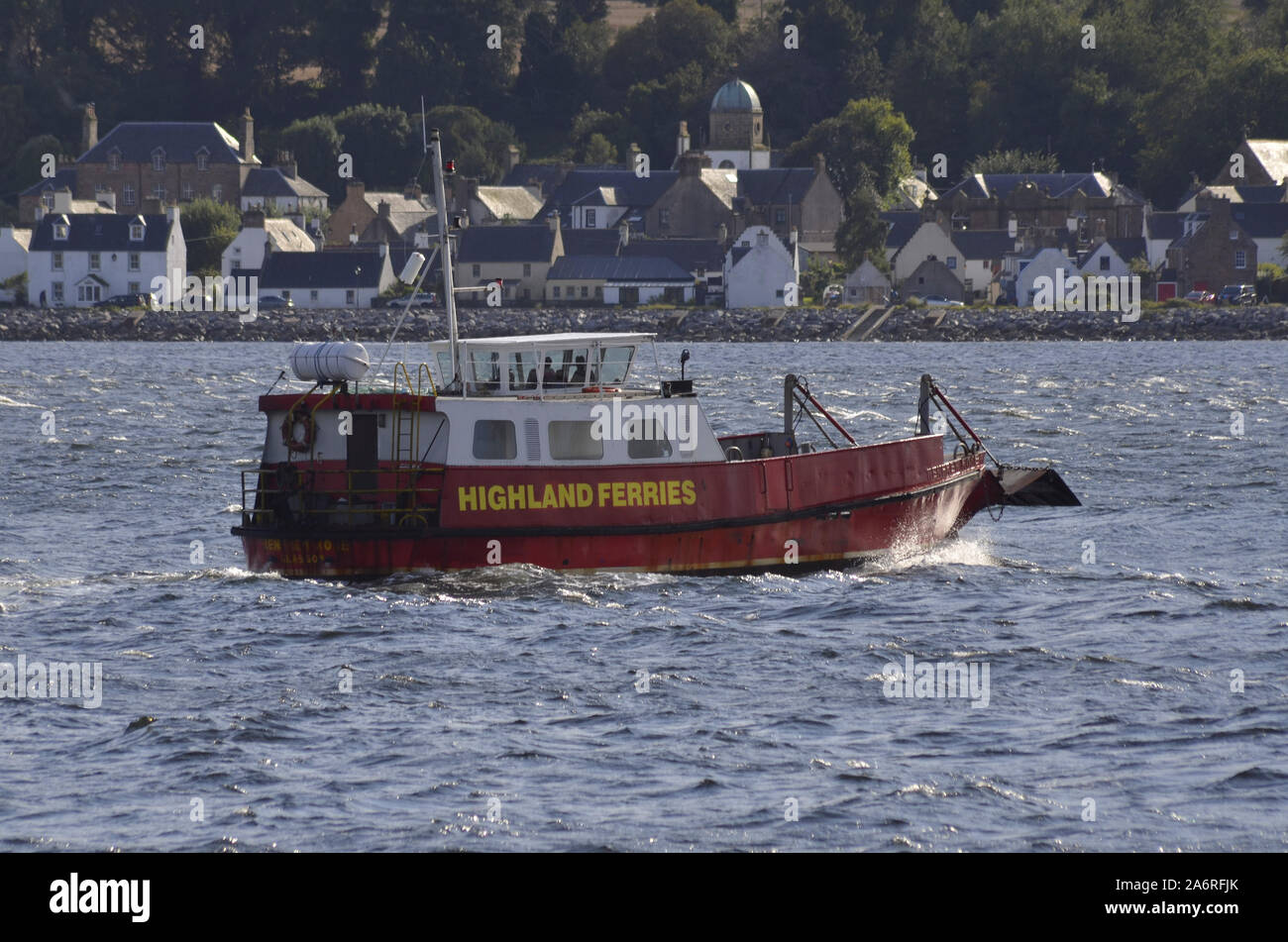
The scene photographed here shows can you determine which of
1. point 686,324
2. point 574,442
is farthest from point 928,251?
point 574,442

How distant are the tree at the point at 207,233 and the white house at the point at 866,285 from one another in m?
46.7

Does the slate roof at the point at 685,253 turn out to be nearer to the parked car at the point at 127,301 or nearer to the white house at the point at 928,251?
the white house at the point at 928,251

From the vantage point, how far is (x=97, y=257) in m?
136

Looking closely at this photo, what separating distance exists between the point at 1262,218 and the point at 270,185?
83008 mm

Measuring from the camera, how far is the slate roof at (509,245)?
138 metres

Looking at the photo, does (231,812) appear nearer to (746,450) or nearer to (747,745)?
(747,745)

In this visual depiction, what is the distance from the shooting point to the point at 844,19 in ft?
636

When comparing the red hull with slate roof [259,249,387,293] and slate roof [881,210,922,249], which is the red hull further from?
slate roof [259,249,387,293]

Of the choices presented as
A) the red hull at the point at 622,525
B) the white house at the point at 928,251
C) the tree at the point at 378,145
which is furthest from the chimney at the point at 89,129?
the red hull at the point at 622,525

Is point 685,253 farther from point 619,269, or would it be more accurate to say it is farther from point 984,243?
point 984,243

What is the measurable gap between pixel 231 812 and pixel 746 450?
52.4ft

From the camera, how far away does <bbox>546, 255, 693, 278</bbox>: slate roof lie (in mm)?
134375

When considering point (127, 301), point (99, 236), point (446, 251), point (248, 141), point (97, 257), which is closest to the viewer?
point (446, 251)

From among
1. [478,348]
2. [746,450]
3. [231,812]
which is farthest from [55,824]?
[746,450]
